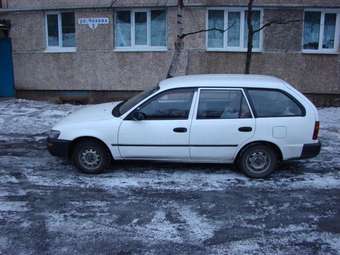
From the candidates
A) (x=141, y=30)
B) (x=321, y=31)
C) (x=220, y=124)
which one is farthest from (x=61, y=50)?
(x=220, y=124)

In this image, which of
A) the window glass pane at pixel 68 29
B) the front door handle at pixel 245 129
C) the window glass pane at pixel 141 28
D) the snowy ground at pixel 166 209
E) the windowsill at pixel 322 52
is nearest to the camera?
the snowy ground at pixel 166 209

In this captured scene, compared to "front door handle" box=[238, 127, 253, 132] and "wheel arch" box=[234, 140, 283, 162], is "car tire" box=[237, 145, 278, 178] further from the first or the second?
"front door handle" box=[238, 127, 253, 132]

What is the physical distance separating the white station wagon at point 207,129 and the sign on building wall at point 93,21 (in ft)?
25.9

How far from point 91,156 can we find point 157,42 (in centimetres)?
802

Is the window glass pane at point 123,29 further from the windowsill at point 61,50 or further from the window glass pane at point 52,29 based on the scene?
the window glass pane at point 52,29

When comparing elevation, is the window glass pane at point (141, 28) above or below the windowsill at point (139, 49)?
above

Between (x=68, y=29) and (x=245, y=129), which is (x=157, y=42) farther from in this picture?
(x=245, y=129)

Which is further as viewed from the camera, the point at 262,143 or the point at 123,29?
the point at 123,29

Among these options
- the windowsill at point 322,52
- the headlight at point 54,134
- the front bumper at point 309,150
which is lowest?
the front bumper at point 309,150

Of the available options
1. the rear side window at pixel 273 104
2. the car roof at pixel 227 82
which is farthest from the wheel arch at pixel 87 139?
the rear side window at pixel 273 104

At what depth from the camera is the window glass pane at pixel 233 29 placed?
13.9m

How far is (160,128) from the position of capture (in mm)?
6707

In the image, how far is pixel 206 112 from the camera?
675 centimetres

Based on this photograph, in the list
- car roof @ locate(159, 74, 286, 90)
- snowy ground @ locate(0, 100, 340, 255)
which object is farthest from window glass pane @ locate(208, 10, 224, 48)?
car roof @ locate(159, 74, 286, 90)
